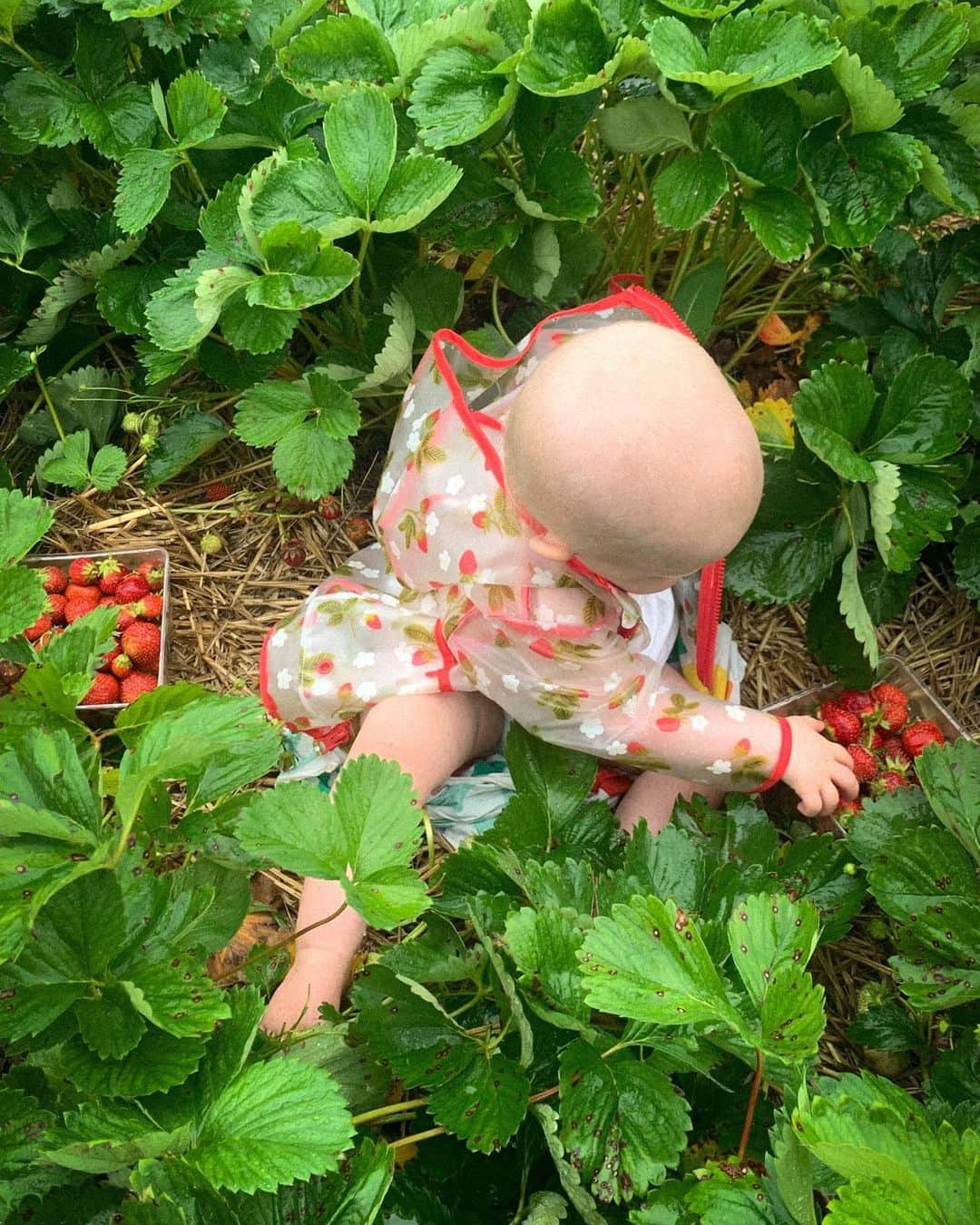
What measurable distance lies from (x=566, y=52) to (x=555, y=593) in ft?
1.89

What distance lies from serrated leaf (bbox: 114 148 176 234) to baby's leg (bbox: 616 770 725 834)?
90cm

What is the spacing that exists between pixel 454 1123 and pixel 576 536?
539mm

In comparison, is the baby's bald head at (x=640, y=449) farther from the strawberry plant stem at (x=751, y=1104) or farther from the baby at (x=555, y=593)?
the strawberry plant stem at (x=751, y=1104)

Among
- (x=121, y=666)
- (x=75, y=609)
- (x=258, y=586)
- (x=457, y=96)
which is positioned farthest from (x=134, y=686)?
(x=457, y=96)

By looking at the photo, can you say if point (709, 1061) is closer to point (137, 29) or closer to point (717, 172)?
point (717, 172)

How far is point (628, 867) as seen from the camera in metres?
1.07

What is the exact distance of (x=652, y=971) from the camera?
76 centimetres

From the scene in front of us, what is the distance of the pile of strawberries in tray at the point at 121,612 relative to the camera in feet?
4.79

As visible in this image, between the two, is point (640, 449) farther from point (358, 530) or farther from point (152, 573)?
point (152, 573)

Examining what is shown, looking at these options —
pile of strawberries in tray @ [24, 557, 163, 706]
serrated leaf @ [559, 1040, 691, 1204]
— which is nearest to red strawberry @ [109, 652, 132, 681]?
pile of strawberries in tray @ [24, 557, 163, 706]

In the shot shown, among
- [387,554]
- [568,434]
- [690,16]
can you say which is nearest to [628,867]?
[568,434]

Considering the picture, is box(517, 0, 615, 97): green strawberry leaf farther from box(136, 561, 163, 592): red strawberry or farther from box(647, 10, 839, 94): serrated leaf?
box(136, 561, 163, 592): red strawberry

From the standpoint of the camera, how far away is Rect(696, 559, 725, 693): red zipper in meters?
1.37

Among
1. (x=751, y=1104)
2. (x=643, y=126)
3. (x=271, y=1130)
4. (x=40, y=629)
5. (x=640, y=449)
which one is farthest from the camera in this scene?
(x=40, y=629)
